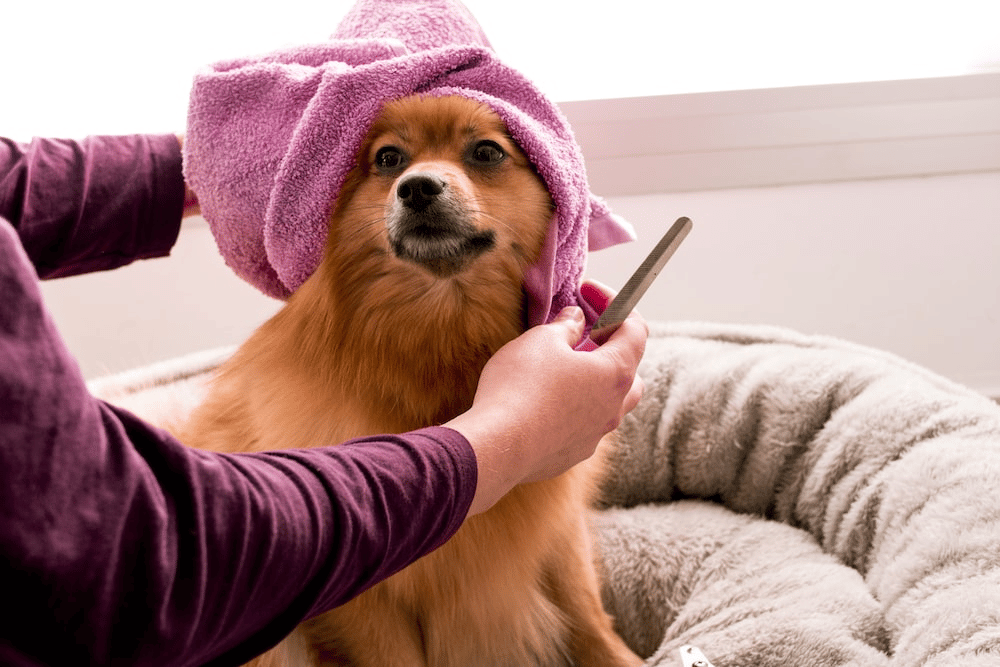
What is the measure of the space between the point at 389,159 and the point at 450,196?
0.10 metres

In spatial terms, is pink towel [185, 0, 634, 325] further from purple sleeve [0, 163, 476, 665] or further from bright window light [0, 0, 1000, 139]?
bright window light [0, 0, 1000, 139]

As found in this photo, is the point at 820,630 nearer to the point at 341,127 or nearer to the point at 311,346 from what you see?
the point at 311,346

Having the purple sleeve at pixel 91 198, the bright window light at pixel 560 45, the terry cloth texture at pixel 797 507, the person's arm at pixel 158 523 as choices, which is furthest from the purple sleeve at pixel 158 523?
the bright window light at pixel 560 45

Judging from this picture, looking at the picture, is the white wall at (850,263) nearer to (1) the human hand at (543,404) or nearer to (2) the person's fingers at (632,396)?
(2) the person's fingers at (632,396)

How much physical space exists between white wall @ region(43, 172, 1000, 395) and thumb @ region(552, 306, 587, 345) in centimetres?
86

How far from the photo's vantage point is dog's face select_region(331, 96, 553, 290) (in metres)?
0.79

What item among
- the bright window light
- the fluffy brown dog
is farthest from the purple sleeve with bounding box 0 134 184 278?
the bright window light

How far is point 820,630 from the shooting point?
38.1 inches

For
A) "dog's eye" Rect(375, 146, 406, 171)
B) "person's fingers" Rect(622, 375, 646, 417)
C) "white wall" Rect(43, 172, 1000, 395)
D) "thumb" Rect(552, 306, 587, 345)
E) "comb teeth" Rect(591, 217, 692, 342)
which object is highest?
"dog's eye" Rect(375, 146, 406, 171)

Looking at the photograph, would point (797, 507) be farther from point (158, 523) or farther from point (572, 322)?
point (158, 523)

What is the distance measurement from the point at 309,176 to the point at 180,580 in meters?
0.43

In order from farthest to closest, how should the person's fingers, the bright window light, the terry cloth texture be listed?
the bright window light, the terry cloth texture, the person's fingers

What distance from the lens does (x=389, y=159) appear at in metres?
0.83

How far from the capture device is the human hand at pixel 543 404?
0.64m
